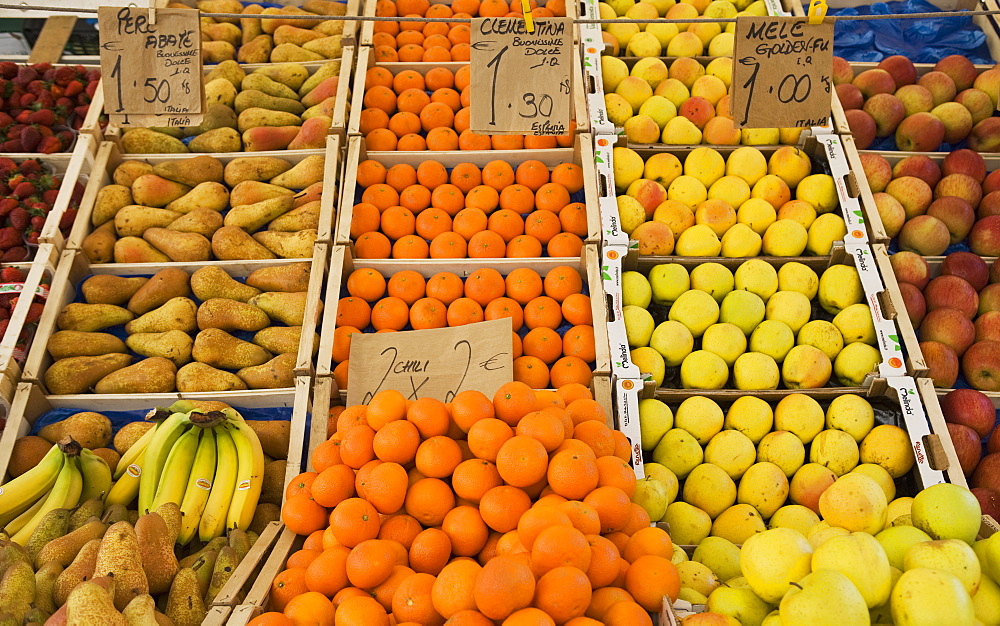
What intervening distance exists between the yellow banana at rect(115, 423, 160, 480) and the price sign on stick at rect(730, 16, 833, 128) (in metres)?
2.40

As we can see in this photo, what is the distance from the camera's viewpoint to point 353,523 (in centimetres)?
165

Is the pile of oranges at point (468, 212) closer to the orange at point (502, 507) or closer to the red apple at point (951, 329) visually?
the orange at point (502, 507)

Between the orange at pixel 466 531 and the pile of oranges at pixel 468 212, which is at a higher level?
the pile of oranges at pixel 468 212

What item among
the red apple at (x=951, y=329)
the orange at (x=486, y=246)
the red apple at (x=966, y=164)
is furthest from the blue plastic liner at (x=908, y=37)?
the orange at (x=486, y=246)

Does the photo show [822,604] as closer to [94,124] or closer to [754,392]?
[754,392]

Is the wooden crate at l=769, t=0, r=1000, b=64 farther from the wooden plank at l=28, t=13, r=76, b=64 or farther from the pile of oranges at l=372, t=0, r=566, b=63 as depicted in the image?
the wooden plank at l=28, t=13, r=76, b=64

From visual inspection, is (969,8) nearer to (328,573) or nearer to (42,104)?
(328,573)

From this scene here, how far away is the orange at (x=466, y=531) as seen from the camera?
1.65 metres

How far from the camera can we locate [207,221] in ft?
10.1

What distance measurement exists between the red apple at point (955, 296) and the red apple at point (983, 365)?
0.57 ft

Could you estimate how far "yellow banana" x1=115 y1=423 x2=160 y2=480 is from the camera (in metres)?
2.34

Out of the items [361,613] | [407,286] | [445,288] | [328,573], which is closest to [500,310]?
[445,288]

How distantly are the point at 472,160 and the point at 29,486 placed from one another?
2266mm

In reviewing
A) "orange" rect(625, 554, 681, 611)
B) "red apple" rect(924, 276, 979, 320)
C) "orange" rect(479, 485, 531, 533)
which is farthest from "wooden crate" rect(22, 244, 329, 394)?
"red apple" rect(924, 276, 979, 320)
